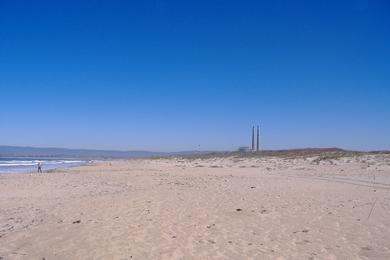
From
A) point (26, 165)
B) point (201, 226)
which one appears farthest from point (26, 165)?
point (201, 226)

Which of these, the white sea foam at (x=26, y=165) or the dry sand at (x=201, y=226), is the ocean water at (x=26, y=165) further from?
the dry sand at (x=201, y=226)

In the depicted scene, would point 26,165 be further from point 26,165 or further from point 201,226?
point 201,226

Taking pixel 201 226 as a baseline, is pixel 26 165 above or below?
below

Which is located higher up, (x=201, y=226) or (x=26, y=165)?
(x=201, y=226)

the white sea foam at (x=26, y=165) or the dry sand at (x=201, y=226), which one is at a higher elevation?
the dry sand at (x=201, y=226)

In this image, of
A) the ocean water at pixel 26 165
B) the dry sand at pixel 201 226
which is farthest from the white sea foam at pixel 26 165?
the dry sand at pixel 201 226

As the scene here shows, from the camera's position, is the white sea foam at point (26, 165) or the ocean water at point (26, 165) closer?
the ocean water at point (26, 165)

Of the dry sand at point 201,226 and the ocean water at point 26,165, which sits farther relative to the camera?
the ocean water at point 26,165

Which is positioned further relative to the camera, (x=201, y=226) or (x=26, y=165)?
(x=26, y=165)

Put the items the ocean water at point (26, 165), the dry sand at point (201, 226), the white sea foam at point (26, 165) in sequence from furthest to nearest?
the white sea foam at point (26, 165)
the ocean water at point (26, 165)
the dry sand at point (201, 226)

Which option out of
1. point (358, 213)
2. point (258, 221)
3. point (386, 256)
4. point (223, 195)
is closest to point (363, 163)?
point (223, 195)

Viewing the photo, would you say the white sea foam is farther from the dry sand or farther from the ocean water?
the dry sand

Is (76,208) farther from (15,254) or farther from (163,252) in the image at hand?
(163,252)

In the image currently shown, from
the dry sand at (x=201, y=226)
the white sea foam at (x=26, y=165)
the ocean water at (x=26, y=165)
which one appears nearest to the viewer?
the dry sand at (x=201, y=226)
